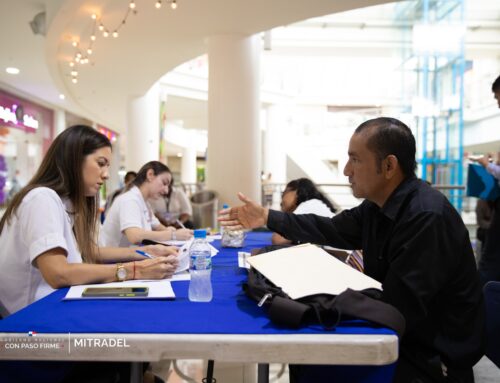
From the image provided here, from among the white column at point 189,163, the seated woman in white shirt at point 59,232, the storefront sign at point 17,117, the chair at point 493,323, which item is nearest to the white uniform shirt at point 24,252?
the seated woman in white shirt at point 59,232

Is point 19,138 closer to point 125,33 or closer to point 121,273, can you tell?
point 125,33

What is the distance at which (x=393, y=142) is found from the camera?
53.8 inches

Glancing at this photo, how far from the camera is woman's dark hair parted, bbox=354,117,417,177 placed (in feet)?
4.49

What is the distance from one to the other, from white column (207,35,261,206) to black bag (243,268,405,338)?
15.6 ft

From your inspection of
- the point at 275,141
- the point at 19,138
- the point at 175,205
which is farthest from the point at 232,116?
the point at 275,141

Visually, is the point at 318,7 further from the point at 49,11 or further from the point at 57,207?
the point at 57,207

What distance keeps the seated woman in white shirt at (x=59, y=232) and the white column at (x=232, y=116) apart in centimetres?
393

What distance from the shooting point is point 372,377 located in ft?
3.43

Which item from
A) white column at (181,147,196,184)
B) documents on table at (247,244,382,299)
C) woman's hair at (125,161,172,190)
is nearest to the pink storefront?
woman's hair at (125,161,172,190)

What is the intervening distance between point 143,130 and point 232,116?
4.44 m

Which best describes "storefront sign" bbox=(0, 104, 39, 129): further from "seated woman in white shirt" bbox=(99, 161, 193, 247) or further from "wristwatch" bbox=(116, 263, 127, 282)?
"wristwatch" bbox=(116, 263, 127, 282)

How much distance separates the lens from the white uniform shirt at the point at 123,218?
268 cm

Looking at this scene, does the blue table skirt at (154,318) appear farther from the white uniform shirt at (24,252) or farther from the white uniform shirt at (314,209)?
the white uniform shirt at (314,209)

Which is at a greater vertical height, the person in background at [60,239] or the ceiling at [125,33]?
the ceiling at [125,33]
